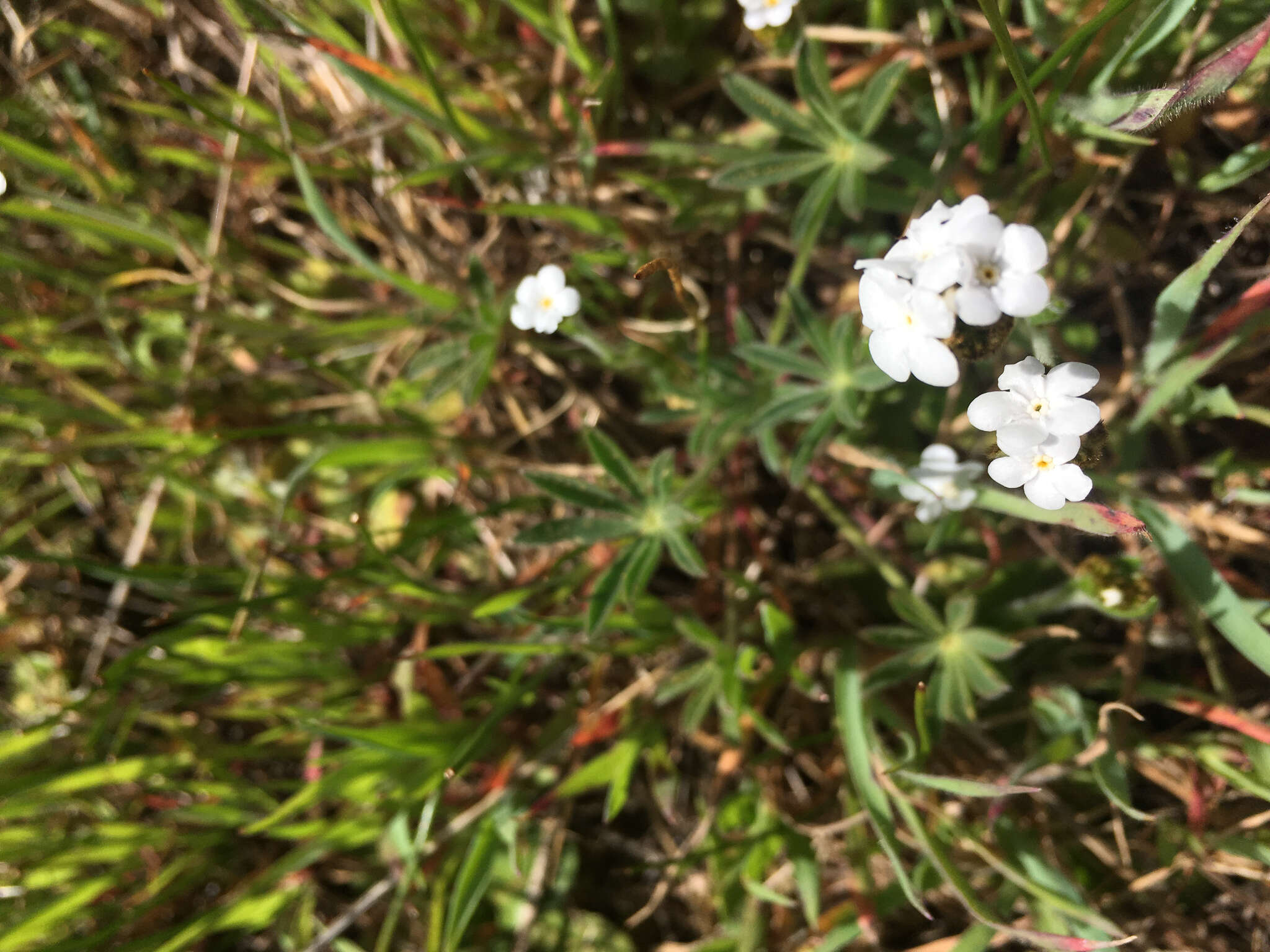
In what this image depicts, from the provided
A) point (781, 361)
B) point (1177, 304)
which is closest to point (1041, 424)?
point (1177, 304)

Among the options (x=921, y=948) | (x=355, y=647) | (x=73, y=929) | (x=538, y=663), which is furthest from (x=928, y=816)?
(x=73, y=929)

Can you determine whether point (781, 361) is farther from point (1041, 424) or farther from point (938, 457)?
point (1041, 424)

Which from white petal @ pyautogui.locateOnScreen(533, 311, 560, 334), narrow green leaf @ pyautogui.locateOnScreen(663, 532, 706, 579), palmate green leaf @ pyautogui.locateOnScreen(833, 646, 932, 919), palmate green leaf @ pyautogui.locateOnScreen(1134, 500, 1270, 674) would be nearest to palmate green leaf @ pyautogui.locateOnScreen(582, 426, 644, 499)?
narrow green leaf @ pyautogui.locateOnScreen(663, 532, 706, 579)

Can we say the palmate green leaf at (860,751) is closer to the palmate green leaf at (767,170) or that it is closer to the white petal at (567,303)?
the white petal at (567,303)

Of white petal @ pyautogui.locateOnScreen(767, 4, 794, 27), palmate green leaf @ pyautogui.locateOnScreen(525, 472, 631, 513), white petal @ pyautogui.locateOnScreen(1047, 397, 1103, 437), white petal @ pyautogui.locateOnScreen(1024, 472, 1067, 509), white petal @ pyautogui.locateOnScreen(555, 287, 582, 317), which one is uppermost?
white petal @ pyautogui.locateOnScreen(767, 4, 794, 27)

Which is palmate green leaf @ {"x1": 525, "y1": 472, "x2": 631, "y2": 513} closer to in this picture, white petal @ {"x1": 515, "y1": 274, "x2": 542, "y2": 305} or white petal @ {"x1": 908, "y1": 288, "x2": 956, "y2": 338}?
white petal @ {"x1": 515, "y1": 274, "x2": 542, "y2": 305}

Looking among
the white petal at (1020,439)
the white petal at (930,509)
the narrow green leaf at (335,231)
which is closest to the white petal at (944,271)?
the white petal at (1020,439)
